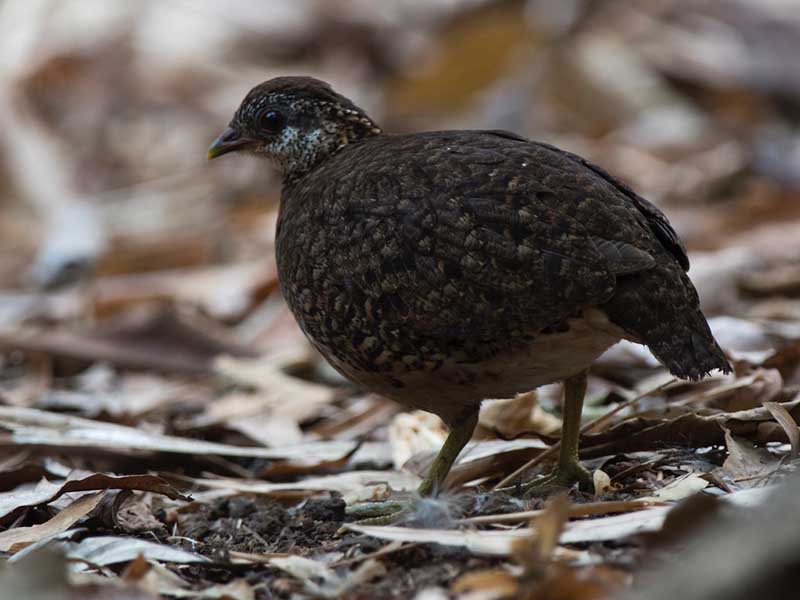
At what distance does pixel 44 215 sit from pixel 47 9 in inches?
103

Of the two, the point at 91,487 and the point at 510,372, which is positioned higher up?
the point at 510,372

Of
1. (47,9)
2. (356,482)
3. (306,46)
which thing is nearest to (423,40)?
(306,46)

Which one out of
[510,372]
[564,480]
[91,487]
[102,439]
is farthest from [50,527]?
[564,480]

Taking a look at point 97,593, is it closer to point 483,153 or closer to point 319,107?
point 483,153

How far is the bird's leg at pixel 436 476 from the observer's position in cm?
411

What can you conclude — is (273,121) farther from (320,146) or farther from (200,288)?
(200,288)

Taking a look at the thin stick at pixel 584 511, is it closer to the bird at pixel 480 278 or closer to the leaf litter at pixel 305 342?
the leaf litter at pixel 305 342

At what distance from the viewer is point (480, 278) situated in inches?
145

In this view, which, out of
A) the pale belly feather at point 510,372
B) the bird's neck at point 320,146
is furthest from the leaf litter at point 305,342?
the bird's neck at point 320,146

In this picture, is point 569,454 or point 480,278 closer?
point 480,278

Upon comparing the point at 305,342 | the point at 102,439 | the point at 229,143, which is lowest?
the point at 102,439

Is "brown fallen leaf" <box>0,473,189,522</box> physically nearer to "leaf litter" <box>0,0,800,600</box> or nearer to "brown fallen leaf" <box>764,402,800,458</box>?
"leaf litter" <box>0,0,800,600</box>

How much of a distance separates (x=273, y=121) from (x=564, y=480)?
1.99 m

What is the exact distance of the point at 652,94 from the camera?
36.2 ft
